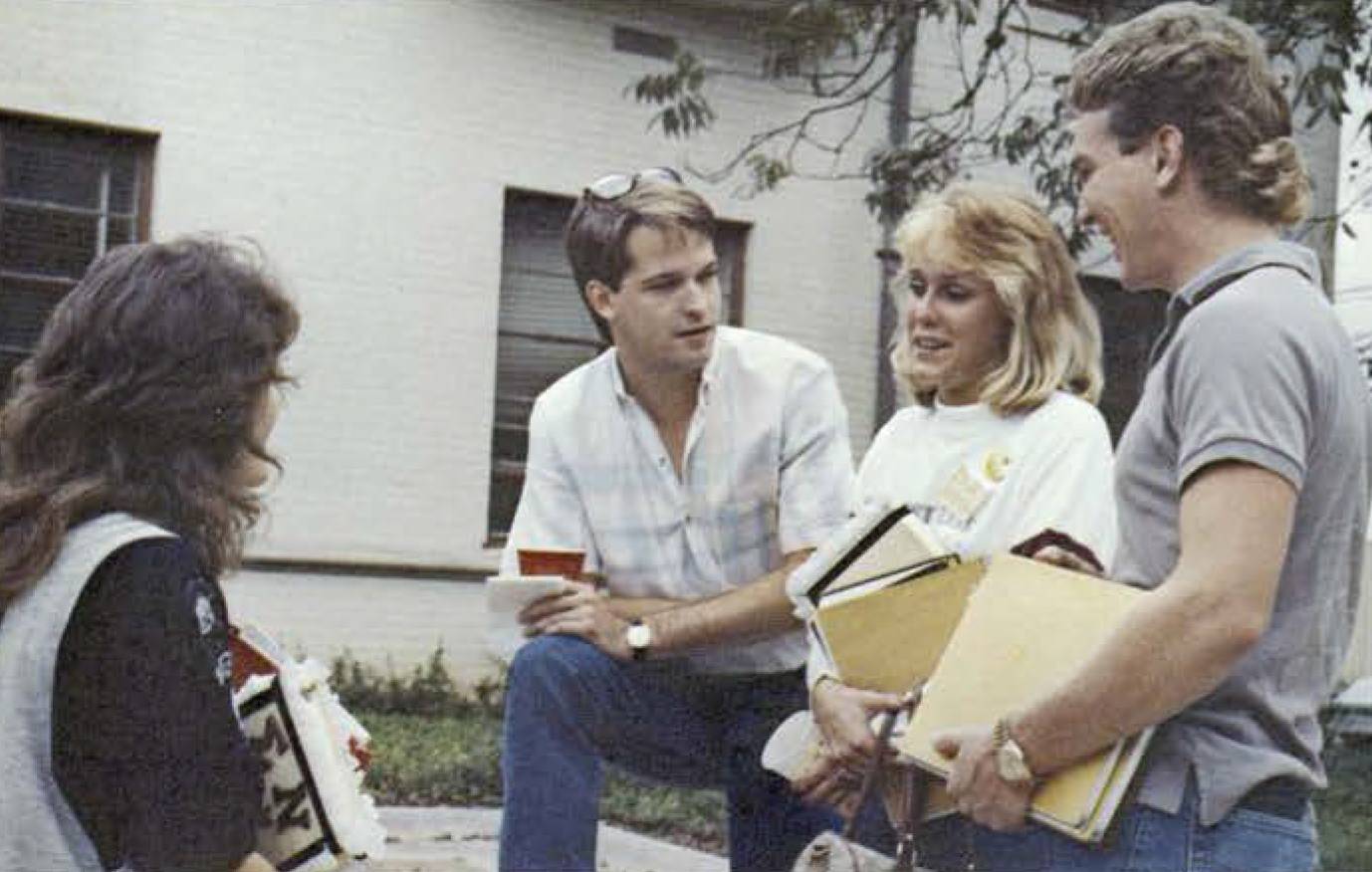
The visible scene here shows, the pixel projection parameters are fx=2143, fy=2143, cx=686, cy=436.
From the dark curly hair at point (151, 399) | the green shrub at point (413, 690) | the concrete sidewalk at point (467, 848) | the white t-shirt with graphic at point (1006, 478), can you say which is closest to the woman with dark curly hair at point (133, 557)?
the dark curly hair at point (151, 399)

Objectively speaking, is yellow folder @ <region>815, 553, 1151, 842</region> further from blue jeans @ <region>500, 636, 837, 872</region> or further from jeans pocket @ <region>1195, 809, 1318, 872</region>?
blue jeans @ <region>500, 636, 837, 872</region>

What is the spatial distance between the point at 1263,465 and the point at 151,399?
136 centimetres

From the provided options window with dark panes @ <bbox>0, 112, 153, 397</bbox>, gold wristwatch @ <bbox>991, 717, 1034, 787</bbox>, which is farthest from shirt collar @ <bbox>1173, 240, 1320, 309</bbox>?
window with dark panes @ <bbox>0, 112, 153, 397</bbox>

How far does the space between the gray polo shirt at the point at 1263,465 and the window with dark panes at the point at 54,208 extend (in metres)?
8.68

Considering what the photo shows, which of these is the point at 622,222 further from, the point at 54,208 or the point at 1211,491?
the point at 54,208

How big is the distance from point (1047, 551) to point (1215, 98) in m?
0.62

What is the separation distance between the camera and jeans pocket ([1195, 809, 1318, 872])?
8.04ft

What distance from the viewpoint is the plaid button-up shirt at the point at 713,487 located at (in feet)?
13.0

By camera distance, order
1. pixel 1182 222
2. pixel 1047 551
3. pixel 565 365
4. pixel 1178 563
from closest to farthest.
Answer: pixel 1178 563
pixel 1182 222
pixel 1047 551
pixel 565 365

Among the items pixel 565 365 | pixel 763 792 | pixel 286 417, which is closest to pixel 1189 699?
pixel 763 792

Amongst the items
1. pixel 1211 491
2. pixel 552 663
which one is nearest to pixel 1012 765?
pixel 1211 491

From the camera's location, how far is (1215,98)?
8.34ft

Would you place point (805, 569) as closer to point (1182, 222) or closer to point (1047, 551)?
point (1047, 551)

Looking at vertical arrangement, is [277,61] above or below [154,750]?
above
